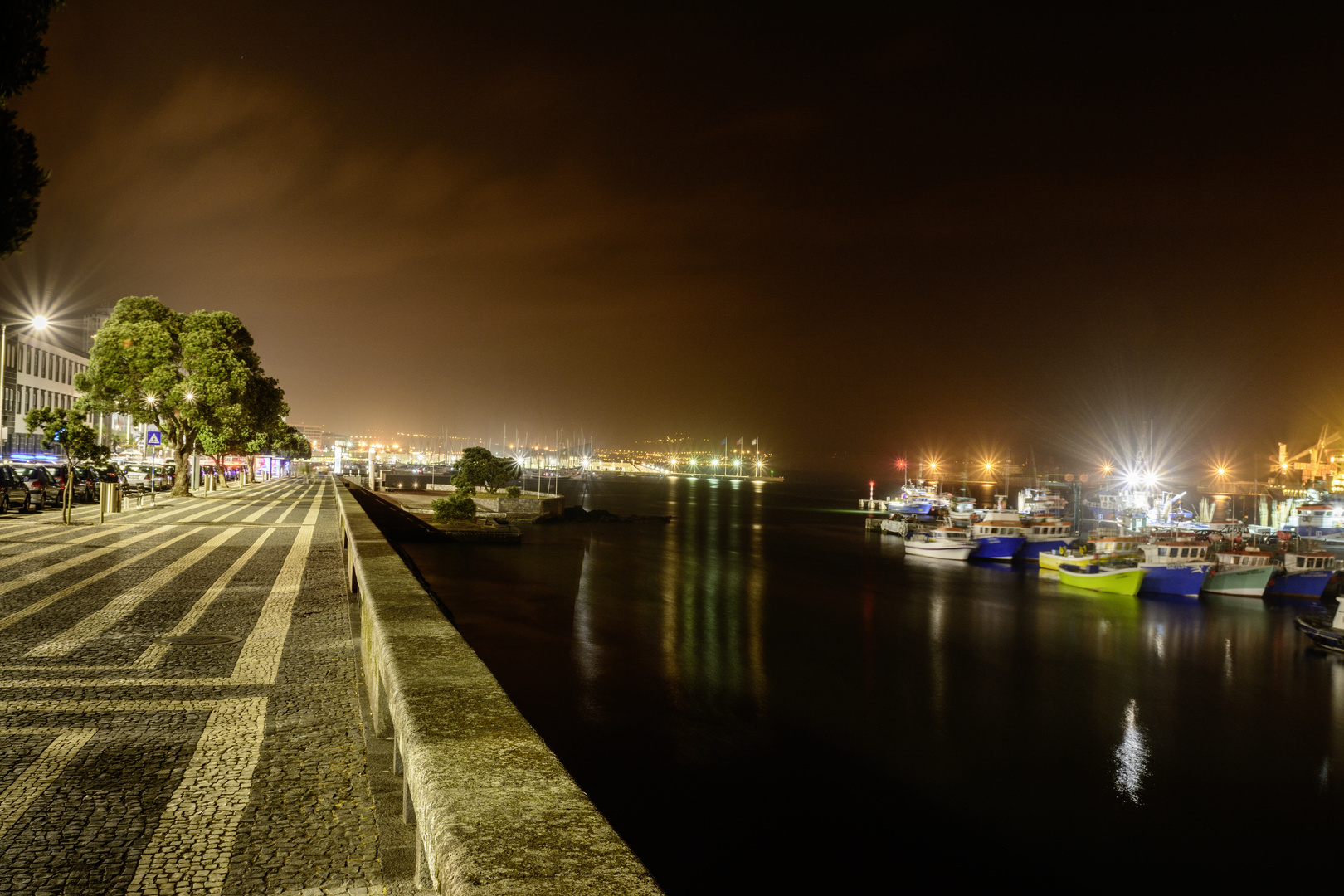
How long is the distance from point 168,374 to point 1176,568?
2144 inches

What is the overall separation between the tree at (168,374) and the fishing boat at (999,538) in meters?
51.1

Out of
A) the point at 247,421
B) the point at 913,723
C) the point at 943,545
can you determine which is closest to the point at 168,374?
the point at 247,421

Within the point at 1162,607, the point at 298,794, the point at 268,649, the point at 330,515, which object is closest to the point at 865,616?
the point at 1162,607

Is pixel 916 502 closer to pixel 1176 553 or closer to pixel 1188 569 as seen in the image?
pixel 1176 553

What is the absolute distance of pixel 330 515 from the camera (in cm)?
2702

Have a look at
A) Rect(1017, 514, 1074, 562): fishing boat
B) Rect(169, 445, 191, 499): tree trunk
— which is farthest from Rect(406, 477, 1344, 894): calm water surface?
Rect(1017, 514, 1074, 562): fishing boat

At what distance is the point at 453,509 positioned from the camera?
4788 centimetres

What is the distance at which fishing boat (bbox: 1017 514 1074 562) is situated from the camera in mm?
57906

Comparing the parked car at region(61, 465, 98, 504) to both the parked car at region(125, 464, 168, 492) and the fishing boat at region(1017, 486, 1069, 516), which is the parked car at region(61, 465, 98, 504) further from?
the fishing boat at region(1017, 486, 1069, 516)

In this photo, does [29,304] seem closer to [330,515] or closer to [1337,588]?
[330,515]

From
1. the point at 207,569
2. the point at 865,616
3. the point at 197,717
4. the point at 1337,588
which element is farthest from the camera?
the point at 1337,588

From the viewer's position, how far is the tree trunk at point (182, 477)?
36094mm

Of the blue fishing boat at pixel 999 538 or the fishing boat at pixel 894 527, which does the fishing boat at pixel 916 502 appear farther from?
the blue fishing boat at pixel 999 538

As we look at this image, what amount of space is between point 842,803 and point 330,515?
2056 centimetres
